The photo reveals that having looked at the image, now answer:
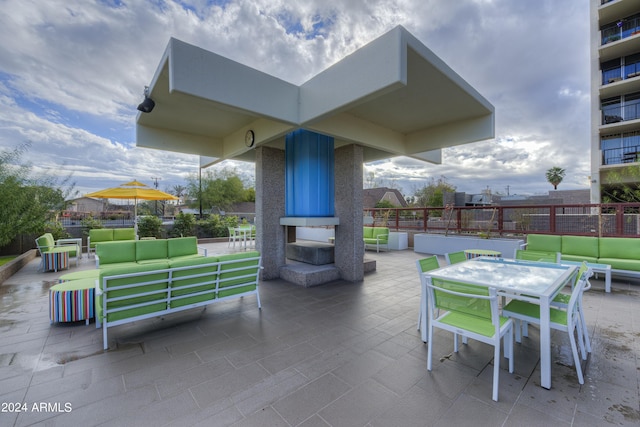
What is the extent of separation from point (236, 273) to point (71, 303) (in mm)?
2050

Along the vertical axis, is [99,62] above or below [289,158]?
above

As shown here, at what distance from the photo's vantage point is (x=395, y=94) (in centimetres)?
409

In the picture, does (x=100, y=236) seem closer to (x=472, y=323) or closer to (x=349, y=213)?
(x=349, y=213)

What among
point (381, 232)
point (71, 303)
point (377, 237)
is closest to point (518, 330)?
point (71, 303)

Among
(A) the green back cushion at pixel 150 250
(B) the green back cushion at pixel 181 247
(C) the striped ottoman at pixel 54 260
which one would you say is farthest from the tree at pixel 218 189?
(A) the green back cushion at pixel 150 250

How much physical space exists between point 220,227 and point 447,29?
11.9 m

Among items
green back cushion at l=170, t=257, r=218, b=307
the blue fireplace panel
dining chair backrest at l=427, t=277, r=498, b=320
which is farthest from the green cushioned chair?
the blue fireplace panel

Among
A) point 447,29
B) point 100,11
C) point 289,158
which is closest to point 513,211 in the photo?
point 447,29

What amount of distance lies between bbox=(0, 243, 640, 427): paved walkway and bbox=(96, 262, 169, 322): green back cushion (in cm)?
33

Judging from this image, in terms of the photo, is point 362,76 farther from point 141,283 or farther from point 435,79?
point 141,283

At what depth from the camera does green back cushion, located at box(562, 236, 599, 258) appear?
557 cm

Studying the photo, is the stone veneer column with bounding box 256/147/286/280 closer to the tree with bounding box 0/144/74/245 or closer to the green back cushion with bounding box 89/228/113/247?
the green back cushion with bounding box 89/228/113/247

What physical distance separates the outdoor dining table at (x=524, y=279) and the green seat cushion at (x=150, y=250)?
16.8 feet

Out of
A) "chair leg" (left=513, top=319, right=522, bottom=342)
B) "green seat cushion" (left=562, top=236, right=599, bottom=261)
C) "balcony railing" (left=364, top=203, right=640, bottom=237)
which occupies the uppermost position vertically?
"balcony railing" (left=364, top=203, right=640, bottom=237)
